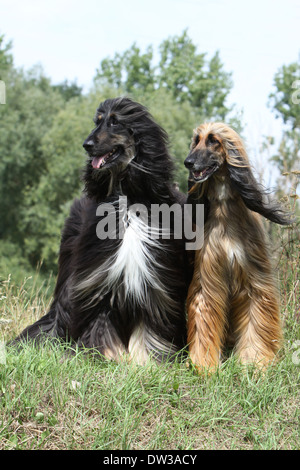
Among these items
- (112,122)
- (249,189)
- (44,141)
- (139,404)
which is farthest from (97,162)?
(44,141)

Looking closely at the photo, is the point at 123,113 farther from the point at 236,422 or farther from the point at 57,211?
the point at 57,211

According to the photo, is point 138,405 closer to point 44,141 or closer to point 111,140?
point 111,140

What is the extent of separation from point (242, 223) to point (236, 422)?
4.42 feet

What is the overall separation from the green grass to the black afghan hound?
0.78 ft

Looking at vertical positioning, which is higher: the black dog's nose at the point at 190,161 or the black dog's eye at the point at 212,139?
the black dog's eye at the point at 212,139

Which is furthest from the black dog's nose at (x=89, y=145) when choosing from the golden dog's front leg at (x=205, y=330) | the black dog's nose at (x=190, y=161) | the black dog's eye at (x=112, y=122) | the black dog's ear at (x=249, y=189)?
the golden dog's front leg at (x=205, y=330)

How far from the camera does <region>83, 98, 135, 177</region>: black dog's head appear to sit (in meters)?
3.98

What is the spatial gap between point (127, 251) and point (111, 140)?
2.55 feet

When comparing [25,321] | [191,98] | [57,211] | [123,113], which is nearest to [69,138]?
[57,211]

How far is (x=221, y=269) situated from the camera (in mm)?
4070

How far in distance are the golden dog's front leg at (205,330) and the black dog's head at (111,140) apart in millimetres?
1107

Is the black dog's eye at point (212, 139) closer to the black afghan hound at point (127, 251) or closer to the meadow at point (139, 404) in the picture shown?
the black afghan hound at point (127, 251)

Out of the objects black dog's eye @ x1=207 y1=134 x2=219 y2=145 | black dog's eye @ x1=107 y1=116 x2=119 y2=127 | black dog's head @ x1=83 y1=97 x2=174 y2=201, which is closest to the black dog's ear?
black dog's eye @ x1=207 y1=134 x2=219 y2=145

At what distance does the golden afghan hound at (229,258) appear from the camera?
13.2ft
